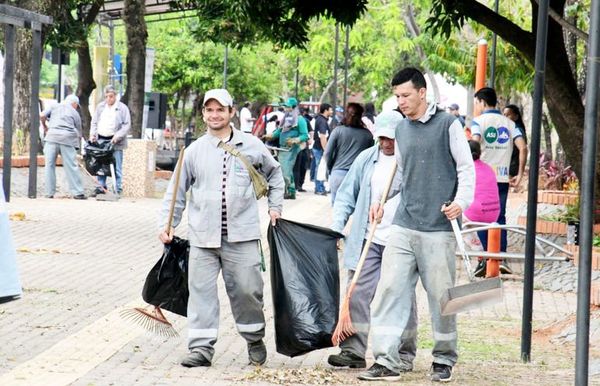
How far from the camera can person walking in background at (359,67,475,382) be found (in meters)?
7.82

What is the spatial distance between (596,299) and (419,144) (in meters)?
4.06

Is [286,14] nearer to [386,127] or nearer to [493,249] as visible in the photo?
[493,249]

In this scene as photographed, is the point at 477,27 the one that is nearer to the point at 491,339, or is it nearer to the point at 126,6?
the point at 126,6

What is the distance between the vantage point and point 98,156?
22469 mm

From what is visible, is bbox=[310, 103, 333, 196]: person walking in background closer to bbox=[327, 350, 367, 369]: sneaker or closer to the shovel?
bbox=[327, 350, 367, 369]: sneaker

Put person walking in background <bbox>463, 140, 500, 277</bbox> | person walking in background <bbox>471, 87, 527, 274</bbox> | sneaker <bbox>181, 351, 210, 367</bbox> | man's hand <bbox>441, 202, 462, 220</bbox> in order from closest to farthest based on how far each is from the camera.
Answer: man's hand <bbox>441, 202, 462, 220</bbox> → sneaker <bbox>181, 351, 210, 367</bbox> → person walking in background <bbox>463, 140, 500, 277</bbox> → person walking in background <bbox>471, 87, 527, 274</bbox>

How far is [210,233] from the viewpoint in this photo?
27.2 ft

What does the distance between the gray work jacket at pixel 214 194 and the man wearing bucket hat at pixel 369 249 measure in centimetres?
51

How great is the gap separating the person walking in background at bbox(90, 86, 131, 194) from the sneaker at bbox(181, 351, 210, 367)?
572 inches

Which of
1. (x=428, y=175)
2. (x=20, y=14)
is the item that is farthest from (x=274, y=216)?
(x=20, y=14)

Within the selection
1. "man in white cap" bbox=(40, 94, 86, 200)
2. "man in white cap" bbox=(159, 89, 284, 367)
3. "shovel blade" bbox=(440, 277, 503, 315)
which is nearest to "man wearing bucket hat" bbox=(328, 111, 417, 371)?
"man in white cap" bbox=(159, 89, 284, 367)

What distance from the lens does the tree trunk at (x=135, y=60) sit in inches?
1134

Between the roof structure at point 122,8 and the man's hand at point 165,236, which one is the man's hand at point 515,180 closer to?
the man's hand at point 165,236

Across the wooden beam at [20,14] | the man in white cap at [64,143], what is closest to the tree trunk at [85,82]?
the man in white cap at [64,143]
